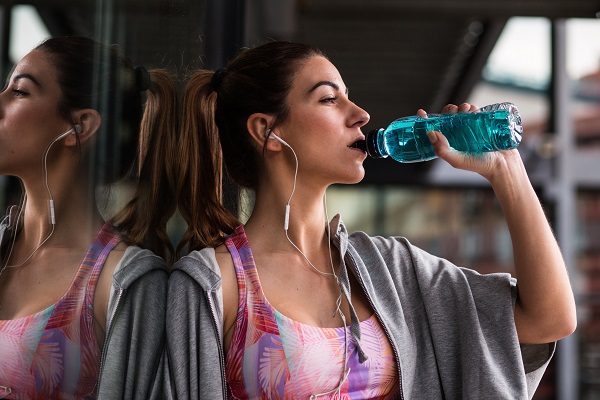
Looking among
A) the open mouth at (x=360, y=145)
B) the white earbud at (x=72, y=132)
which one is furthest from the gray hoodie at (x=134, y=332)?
the open mouth at (x=360, y=145)

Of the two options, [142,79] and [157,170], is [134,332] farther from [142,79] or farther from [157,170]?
[142,79]

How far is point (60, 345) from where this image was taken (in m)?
0.87

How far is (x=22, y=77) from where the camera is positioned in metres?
0.74

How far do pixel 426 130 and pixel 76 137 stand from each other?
2.03 feet

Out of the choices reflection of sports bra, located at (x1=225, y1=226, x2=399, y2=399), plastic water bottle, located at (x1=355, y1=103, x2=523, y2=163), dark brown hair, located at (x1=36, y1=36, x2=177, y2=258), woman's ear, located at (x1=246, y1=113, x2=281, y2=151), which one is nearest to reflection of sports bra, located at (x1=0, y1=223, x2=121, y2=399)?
dark brown hair, located at (x1=36, y1=36, x2=177, y2=258)

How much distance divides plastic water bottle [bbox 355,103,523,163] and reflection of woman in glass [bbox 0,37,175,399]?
0.38m

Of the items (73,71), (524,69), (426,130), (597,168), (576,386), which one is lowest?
(576,386)

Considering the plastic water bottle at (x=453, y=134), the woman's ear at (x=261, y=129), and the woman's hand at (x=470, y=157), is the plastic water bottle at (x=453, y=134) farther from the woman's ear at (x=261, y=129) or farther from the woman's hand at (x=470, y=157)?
the woman's ear at (x=261, y=129)

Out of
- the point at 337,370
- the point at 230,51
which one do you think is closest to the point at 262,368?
the point at 337,370

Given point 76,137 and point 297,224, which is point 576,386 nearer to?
point 297,224

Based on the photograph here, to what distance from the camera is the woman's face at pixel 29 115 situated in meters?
0.72

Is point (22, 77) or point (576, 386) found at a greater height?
point (22, 77)

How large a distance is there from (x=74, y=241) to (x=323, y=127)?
19.1 inches

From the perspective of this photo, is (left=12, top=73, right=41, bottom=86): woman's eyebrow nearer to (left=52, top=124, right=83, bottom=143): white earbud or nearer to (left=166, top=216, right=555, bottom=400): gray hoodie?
(left=52, top=124, right=83, bottom=143): white earbud
